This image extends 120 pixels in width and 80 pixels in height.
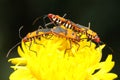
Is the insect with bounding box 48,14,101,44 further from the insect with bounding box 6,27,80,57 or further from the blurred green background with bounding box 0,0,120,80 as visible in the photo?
the blurred green background with bounding box 0,0,120,80

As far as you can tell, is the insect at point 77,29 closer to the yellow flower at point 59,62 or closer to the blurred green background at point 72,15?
the yellow flower at point 59,62

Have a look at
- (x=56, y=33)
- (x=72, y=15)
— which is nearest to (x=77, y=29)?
(x=56, y=33)

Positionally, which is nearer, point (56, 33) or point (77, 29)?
point (56, 33)

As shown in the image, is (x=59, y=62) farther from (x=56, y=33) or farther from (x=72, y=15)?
(x=72, y=15)

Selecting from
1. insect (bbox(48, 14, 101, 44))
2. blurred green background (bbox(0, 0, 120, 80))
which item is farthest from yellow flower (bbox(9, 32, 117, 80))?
blurred green background (bbox(0, 0, 120, 80))

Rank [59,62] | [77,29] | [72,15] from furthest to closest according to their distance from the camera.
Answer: [72,15], [77,29], [59,62]

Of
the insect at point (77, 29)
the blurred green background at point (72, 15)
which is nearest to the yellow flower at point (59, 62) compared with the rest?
the insect at point (77, 29)

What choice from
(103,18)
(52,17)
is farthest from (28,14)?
(52,17)
